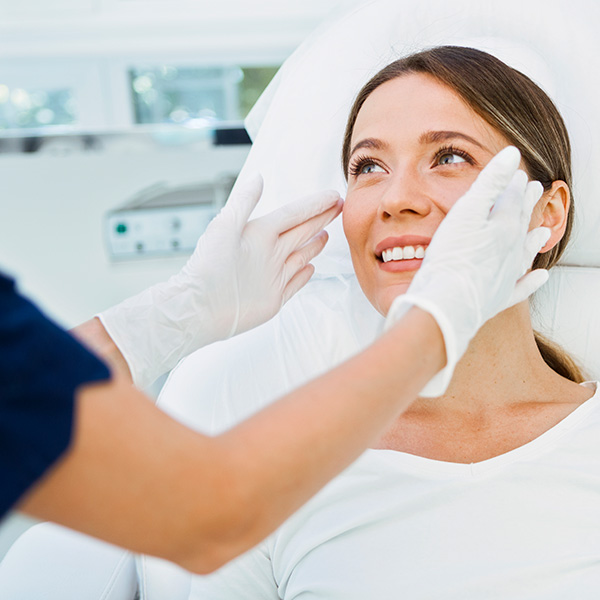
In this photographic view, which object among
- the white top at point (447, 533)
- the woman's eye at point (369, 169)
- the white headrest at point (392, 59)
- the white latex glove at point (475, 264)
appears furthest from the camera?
the white headrest at point (392, 59)

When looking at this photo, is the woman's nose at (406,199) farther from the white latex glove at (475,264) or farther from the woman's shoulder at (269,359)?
the woman's shoulder at (269,359)

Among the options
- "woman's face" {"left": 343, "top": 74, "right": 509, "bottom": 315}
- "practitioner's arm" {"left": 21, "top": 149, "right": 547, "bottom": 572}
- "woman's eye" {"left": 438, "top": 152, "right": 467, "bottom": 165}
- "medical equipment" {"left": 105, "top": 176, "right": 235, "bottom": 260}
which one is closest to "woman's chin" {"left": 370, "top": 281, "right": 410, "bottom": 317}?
"woman's face" {"left": 343, "top": 74, "right": 509, "bottom": 315}

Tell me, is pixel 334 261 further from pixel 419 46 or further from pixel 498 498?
pixel 498 498

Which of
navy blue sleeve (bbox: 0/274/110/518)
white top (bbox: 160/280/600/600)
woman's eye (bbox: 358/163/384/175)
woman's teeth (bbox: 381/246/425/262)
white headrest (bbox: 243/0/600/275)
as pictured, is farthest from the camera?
white headrest (bbox: 243/0/600/275)

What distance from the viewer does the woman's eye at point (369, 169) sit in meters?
1.25

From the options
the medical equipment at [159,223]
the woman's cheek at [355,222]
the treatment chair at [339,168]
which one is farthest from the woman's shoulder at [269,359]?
the medical equipment at [159,223]

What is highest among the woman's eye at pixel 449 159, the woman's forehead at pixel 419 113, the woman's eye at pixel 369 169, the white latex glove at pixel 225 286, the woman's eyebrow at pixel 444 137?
the woman's forehead at pixel 419 113

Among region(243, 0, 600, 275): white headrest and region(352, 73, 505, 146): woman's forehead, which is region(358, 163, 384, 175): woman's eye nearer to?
region(352, 73, 505, 146): woman's forehead

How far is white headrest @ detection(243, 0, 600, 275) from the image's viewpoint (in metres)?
1.38

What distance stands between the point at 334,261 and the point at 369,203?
0.36 m

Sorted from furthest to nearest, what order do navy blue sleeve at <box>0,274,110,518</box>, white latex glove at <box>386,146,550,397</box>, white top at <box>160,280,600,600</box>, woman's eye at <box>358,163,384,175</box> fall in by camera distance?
woman's eye at <box>358,163,384,175</box>
white top at <box>160,280,600,600</box>
white latex glove at <box>386,146,550,397</box>
navy blue sleeve at <box>0,274,110,518</box>

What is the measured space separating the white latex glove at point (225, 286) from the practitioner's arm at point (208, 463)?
50 cm

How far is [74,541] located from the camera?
113 cm

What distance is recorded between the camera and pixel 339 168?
1.57 metres
